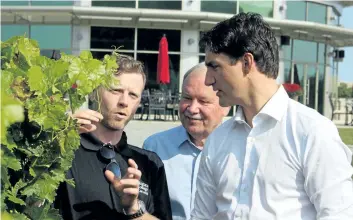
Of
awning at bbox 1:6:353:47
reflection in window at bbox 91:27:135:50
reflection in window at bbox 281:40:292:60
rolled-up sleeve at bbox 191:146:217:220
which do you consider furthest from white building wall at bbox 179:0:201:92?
rolled-up sleeve at bbox 191:146:217:220

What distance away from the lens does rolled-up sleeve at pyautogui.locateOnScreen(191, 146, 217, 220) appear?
254 cm

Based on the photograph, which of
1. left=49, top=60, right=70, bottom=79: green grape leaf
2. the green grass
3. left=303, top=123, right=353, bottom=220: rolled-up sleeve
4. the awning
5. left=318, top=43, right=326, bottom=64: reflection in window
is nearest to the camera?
left=49, top=60, right=70, bottom=79: green grape leaf

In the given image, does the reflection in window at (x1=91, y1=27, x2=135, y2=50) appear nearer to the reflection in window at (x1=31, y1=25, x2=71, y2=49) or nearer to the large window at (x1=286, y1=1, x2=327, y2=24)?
the reflection in window at (x1=31, y1=25, x2=71, y2=49)

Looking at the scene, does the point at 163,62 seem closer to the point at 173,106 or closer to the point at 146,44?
the point at 173,106

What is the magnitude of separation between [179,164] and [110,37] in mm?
19986

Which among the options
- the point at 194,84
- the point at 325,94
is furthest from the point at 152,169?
the point at 325,94

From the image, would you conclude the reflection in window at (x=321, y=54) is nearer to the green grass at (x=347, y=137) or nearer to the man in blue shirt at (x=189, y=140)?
the green grass at (x=347, y=137)

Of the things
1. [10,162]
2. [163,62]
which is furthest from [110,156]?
[163,62]

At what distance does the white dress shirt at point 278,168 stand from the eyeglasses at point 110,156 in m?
0.38

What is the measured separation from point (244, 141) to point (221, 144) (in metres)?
0.11

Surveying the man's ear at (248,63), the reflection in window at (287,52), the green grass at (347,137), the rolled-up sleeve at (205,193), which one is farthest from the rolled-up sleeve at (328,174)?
the reflection in window at (287,52)

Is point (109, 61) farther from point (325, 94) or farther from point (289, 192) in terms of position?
point (325, 94)

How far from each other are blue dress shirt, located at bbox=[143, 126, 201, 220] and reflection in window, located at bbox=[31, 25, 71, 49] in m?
19.7

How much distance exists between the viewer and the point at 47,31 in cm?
2306
